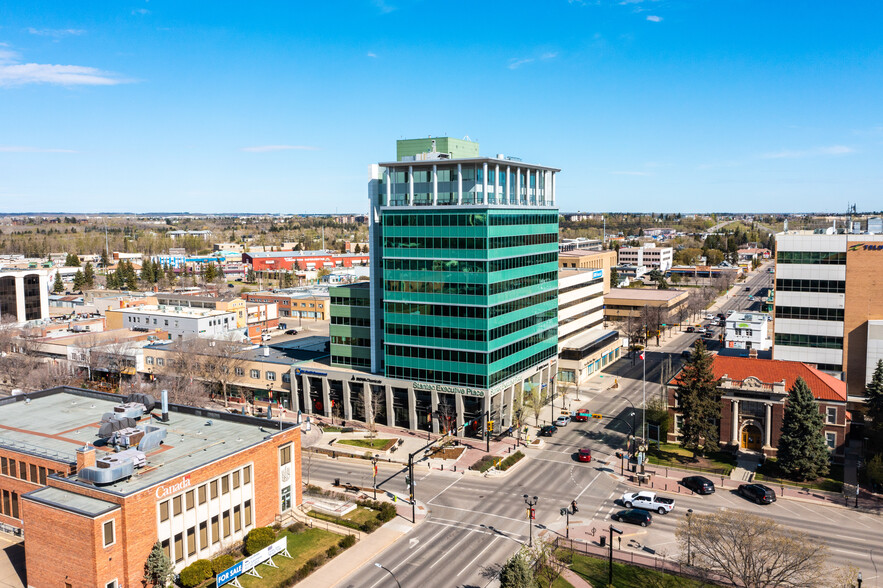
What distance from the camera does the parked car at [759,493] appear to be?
62.8m

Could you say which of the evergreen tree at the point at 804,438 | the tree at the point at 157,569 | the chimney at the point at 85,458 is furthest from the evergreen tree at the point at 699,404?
the chimney at the point at 85,458

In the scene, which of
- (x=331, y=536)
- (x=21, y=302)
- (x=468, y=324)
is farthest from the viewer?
(x=21, y=302)

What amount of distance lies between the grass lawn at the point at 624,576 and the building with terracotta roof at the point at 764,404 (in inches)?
1209

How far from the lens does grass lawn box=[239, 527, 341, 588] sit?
49750 mm

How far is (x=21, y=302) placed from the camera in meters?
151

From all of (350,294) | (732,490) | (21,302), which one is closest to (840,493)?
(732,490)

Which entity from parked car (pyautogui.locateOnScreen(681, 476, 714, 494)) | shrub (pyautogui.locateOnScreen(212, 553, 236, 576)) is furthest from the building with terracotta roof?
shrub (pyautogui.locateOnScreen(212, 553, 236, 576))

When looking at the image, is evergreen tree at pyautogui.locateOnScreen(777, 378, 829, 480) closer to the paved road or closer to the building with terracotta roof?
the paved road

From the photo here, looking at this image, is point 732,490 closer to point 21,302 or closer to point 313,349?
point 313,349

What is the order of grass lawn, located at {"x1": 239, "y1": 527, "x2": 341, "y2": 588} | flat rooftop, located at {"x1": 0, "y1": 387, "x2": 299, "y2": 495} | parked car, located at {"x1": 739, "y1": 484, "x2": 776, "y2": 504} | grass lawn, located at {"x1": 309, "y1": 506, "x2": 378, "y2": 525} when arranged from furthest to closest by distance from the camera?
parked car, located at {"x1": 739, "y1": 484, "x2": 776, "y2": 504} < grass lawn, located at {"x1": 309, "y1": 506, "x2": 378, "y2": 525} < flat rooftop, located at {"x1": 0, "y1": 387, "x2": 299, "y2": 495} < grass lawn, located at {"x1": 239, "y1": 527, "x2": 341, "y2": 588}

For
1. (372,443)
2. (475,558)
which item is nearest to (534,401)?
(372,443)

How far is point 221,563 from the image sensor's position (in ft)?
165

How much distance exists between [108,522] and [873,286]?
8542cm

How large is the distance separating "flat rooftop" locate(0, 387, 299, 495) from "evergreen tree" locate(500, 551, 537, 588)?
2393 centimetres
